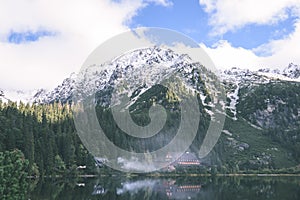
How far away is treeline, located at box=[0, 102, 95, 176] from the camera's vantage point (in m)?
116

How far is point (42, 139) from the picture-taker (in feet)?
423

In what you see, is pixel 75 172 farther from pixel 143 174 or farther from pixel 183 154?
pixel 183 154

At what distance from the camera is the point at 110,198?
66875 mm

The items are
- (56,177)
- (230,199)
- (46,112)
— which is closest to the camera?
(230,199)

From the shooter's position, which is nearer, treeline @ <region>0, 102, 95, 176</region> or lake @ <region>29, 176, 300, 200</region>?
lake @ <region>29, 176, 300, 200</region>

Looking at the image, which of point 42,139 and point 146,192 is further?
point 42,139

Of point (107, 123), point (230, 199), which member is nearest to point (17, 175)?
point (230, 199)

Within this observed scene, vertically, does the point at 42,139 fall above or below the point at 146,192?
above

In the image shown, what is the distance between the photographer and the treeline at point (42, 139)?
116 m

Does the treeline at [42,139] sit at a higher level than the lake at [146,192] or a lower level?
higher

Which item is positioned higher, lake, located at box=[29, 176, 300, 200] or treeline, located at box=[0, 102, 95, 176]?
treeline, located at box=[0, 102, 95, 176]

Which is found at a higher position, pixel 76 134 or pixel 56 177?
pixel 76 134

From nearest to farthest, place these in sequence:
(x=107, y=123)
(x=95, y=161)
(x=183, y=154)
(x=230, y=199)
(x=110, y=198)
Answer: (x=110, y=198) → (x=230, y=199) → (x=95, y=161) → (x=107, y=123) → (x=183, y=154)

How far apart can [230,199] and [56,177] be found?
64.4m
